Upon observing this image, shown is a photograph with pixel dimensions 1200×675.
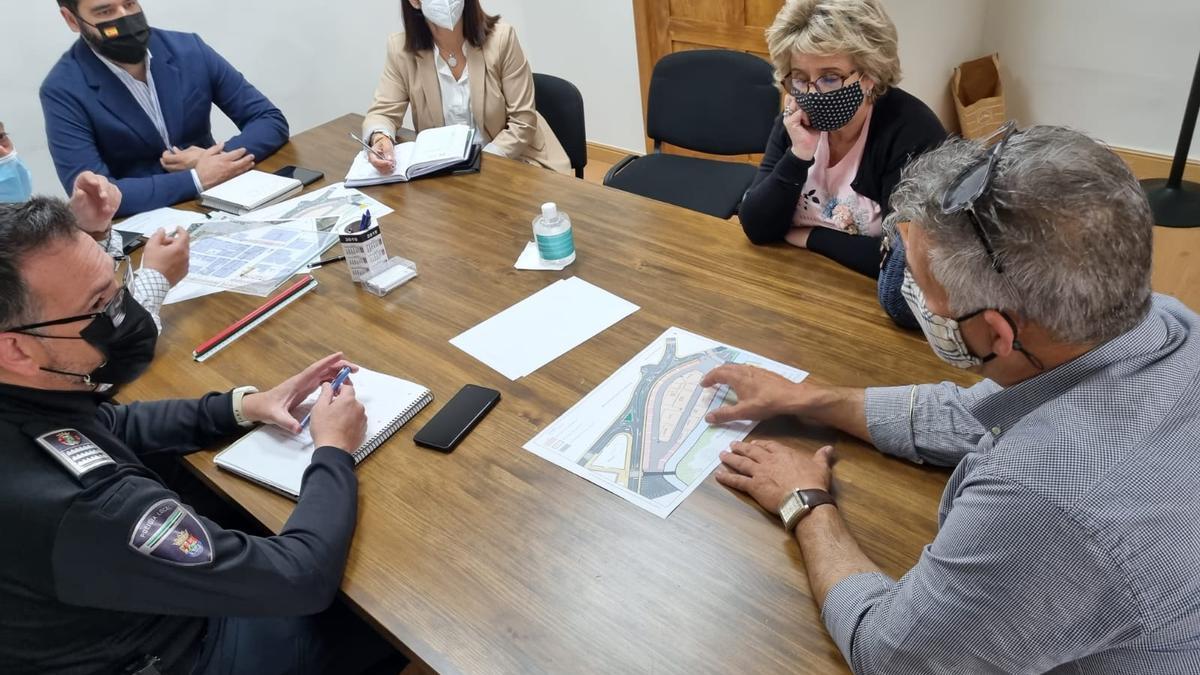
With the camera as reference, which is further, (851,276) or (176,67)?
(176,67)

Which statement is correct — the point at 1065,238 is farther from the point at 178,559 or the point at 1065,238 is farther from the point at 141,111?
the point at 141,111

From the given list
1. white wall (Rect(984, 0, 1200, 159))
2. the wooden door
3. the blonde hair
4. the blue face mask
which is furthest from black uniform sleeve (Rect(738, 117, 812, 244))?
white wall (Rect(984, 0, 1200, 159))

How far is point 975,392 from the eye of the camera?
108cm

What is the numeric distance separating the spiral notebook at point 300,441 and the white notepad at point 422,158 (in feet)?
3.36

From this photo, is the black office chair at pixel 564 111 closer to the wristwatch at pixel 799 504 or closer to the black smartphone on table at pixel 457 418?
the black smartphone on table at pixel 457 418

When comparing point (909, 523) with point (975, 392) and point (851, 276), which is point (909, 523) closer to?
point (975, 392)

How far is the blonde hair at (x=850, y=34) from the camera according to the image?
1550 mm

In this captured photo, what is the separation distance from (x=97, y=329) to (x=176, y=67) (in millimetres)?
1736

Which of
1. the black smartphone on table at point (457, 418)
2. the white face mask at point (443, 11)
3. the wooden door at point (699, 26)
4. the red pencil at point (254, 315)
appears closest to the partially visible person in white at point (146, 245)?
the red pencil at point (254, 315)

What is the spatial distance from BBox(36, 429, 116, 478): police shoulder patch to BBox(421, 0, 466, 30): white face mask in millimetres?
1822

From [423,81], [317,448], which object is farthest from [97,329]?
[423,81]

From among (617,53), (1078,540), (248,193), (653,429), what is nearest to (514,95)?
(248,193)

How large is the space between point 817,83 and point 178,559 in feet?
4.79

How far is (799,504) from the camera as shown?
1.01 meters
